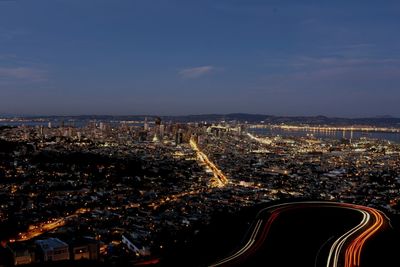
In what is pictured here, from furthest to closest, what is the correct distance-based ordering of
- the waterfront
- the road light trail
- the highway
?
1. the waterfront
2. the road light trail
3. the highway

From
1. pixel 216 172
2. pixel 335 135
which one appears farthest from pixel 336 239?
pixel 335 135

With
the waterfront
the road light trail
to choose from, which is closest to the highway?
the road light trail

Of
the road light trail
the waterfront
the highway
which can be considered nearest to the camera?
the highway

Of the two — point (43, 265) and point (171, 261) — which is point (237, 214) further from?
point (43, 265)

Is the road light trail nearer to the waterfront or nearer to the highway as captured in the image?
the highway

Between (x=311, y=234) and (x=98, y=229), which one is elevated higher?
(x=311, y=234)

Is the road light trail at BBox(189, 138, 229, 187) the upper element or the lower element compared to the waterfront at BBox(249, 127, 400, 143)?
lower

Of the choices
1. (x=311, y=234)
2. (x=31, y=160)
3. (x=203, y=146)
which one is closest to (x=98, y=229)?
(x=311, y=234)

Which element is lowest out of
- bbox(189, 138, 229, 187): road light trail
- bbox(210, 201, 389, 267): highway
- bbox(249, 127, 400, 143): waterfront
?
bbox(189, 138, 229, 187): road light trail

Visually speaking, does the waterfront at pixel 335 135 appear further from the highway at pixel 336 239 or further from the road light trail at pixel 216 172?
the highway at pixel 336 239
